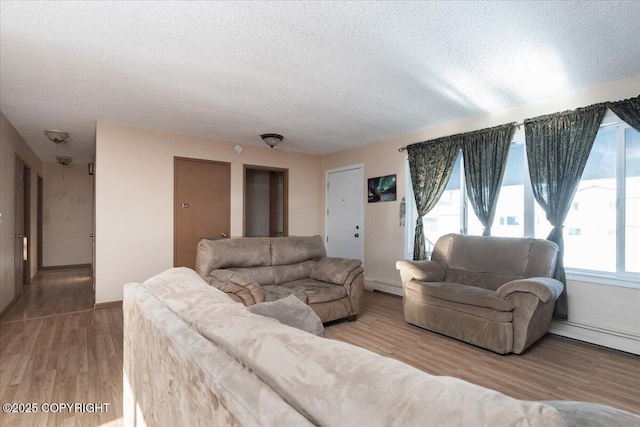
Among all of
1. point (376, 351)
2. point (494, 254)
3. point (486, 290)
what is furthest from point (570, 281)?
point (376, 351)

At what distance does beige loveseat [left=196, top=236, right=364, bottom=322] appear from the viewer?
332 cm

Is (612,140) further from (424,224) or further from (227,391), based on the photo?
(227,391)

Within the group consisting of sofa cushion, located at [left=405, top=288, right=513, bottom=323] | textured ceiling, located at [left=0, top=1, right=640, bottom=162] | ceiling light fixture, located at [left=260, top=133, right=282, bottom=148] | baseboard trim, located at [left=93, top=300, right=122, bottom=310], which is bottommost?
baseboard trim, located at [left=93, top=300, right=122, bottom=310]

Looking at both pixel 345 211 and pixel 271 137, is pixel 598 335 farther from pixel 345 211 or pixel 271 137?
pixel 271 137

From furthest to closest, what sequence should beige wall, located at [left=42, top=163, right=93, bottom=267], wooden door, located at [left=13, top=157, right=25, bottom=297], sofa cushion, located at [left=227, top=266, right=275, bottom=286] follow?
beige wall, located at [left=42, top=163, right=93, bottom=267] < wooden door, located at [left=13, top=157, right=25, bottom=297] < sofa cushion, located at [left=227, top=266, right=275, bottom=286]

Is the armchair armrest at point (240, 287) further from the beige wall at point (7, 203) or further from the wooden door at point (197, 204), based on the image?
the beige wall at point (7, 203)

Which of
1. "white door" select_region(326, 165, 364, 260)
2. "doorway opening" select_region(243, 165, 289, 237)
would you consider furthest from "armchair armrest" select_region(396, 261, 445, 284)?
"doorway opening" select_region(243, 165, 289, 237)

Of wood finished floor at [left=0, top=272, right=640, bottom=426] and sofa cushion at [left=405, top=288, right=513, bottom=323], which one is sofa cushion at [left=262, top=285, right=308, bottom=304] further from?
sofa cushion at [left=405, top=288, right=513, bottom=323]

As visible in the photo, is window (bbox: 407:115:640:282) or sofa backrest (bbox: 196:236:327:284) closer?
window (bbox: 407:115:640:282)

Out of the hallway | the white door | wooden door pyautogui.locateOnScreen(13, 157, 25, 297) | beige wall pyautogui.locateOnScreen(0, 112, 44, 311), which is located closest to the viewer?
beige wall pyautogui.locateOnScreen(0, 112, 44, 311)

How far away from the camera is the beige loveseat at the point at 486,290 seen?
2.90 meters

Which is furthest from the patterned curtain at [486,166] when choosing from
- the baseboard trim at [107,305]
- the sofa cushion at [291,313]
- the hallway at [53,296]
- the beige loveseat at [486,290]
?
the hallway at [53,296]

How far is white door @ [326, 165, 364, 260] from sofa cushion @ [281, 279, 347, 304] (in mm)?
2128

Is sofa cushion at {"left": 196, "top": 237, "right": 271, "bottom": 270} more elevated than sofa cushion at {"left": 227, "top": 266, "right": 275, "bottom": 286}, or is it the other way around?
sofa cushion at {"left": 196, "top": 237, "right": 271, "bottom": 270}
